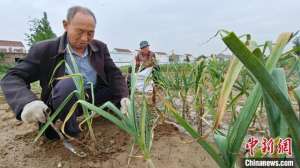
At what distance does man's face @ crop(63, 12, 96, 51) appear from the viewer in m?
1.53

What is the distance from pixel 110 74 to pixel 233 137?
4.74 feet

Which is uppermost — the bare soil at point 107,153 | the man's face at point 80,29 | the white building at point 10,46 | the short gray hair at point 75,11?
the white building at point 10,46

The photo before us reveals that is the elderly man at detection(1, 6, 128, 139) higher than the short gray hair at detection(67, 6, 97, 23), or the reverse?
the short gray hair at detection(67, 6, 97, 23)

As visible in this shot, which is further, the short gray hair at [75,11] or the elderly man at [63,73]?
the short gray hair at [75,11]

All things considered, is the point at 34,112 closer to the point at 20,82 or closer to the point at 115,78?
the point at 20,82

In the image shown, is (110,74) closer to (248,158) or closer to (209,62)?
(209,62)

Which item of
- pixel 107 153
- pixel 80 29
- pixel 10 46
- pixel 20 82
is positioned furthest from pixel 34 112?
pixel 10 46

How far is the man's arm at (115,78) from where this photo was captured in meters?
1.85

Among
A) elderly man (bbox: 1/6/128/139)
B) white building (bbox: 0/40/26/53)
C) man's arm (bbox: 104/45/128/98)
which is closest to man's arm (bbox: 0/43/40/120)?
elderly man (bbox: 1/6/128/139)

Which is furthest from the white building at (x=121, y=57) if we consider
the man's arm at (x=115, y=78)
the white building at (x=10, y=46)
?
the white building at (x=10, y=46)

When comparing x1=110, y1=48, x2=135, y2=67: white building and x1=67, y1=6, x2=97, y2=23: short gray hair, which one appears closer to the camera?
x1=67, y1=6, x2=97, y2=23: short gray hair

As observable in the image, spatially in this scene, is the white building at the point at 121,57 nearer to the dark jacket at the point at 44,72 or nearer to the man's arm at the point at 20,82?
the dark jacket at the point at 44,72

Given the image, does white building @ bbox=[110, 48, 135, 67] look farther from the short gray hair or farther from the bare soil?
the bare soil

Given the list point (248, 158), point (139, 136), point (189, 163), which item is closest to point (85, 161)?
point (189, 163)
